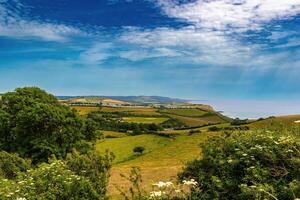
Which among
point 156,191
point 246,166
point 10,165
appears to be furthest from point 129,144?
point 156,191

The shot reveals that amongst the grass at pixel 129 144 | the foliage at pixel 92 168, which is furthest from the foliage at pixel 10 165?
the grass at pixel 129 144

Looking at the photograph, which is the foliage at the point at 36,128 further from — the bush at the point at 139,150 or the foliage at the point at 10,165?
the bush at the point at 139,150

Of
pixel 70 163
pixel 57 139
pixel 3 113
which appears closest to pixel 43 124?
pixel 57 139

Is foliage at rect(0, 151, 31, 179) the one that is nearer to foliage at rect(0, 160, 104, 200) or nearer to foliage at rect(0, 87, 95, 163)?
foliage at rect(0, 87, 95, 163)

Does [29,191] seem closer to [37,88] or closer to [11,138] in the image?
[11,138]

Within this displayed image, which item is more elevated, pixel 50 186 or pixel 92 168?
pixel 92 168

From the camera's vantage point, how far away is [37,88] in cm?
5491

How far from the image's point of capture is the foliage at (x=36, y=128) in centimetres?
4688

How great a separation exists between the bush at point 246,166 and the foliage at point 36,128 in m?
26.7

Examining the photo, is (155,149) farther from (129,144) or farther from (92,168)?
(92,168)

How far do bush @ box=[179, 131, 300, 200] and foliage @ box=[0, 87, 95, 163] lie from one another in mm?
26668

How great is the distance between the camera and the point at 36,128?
48.4 m

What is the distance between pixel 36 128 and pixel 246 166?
3263cm

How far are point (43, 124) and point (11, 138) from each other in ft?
14.8
